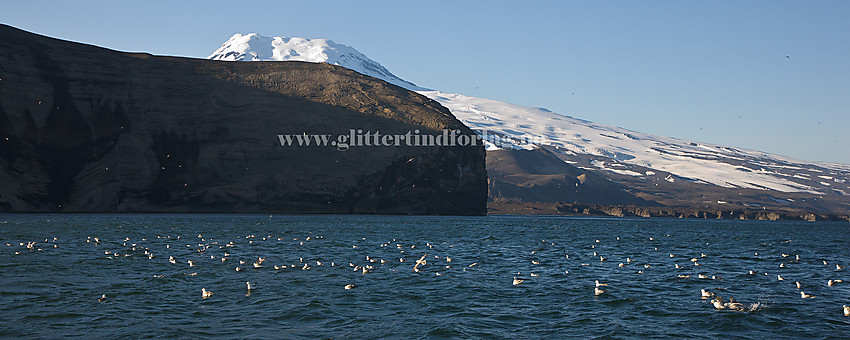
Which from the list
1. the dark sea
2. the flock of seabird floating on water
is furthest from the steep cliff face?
the dark sea

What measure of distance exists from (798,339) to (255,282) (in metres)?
21.7

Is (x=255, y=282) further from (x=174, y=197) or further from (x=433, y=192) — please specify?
(x=433, y=192)

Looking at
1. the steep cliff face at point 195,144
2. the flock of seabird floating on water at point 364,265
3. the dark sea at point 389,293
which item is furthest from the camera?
the steep cliff face at point 195,144

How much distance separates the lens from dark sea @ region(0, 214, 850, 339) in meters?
23.2

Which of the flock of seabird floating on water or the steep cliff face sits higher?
→ the steep cliff face

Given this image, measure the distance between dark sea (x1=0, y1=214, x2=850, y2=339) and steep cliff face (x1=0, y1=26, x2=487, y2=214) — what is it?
65.2 meters

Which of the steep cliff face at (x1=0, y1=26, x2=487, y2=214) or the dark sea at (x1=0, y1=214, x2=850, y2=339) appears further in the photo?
the steep cliff face at (x1=0, y1=26, x2=487, y2=214)

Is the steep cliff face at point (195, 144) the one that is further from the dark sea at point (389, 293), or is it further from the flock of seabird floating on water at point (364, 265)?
the dark sea at point (389, 293)

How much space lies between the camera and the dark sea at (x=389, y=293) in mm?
23156

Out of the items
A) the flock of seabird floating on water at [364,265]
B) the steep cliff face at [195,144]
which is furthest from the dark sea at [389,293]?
the steep cliff face at [195,144]

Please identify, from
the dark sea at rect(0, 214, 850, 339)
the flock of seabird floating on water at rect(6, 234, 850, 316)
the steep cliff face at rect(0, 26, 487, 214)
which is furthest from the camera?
the steep cliff face at rect(0, 26, 487, 214)

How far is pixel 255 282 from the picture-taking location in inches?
1256

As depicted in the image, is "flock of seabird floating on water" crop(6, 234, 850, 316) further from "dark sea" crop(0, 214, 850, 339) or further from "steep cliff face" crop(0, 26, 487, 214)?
"steep cliff face" crop(0, 26, 487, 214)

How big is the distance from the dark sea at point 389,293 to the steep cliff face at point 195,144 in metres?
65.2
